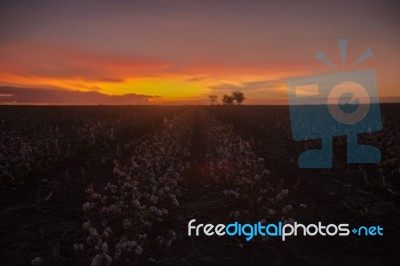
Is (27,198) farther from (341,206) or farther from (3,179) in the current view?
(341,206)

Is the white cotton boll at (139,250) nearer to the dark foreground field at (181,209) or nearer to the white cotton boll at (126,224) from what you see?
the dark foreground field at (181,209)

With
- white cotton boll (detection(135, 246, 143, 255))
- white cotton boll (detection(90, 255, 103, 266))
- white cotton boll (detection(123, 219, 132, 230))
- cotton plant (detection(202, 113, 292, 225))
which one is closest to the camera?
white cotton boll (detection(90, 255, 103, 266))

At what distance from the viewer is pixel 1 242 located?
6.52m

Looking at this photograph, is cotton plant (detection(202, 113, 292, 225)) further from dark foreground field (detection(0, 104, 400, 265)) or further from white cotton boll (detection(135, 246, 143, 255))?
white cotton boll (detection(135, 246, 143, 255))

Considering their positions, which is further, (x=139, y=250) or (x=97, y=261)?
(x=139, y=250)

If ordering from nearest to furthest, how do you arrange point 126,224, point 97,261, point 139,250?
point 97,261
point 139,250
point 126,224

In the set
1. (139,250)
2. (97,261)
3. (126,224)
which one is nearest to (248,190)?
(126,224)

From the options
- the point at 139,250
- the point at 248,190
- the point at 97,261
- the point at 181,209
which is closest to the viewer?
the point at 97,261

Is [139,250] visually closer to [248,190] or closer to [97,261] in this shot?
[97,261]

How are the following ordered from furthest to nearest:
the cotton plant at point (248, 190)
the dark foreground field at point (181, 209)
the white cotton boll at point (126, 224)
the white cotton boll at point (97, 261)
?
the cotton plant at point (248, 190) → the white cotton boll at point (126, 224) → the dark foreground field at point (181, 209) → the white cotton boll at point (97, 261)

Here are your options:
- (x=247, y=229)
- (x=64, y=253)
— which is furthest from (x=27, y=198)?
(x=247, y=229)

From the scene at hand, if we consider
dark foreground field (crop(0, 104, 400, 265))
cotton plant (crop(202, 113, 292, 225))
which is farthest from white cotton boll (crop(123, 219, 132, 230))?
cotton plant (crop(202, 113, 292, 225))

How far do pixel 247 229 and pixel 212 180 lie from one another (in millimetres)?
3937

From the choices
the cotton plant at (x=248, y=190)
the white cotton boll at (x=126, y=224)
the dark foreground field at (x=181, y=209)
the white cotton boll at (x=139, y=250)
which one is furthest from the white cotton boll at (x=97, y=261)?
the cotton plant at (x=248, y=190)
